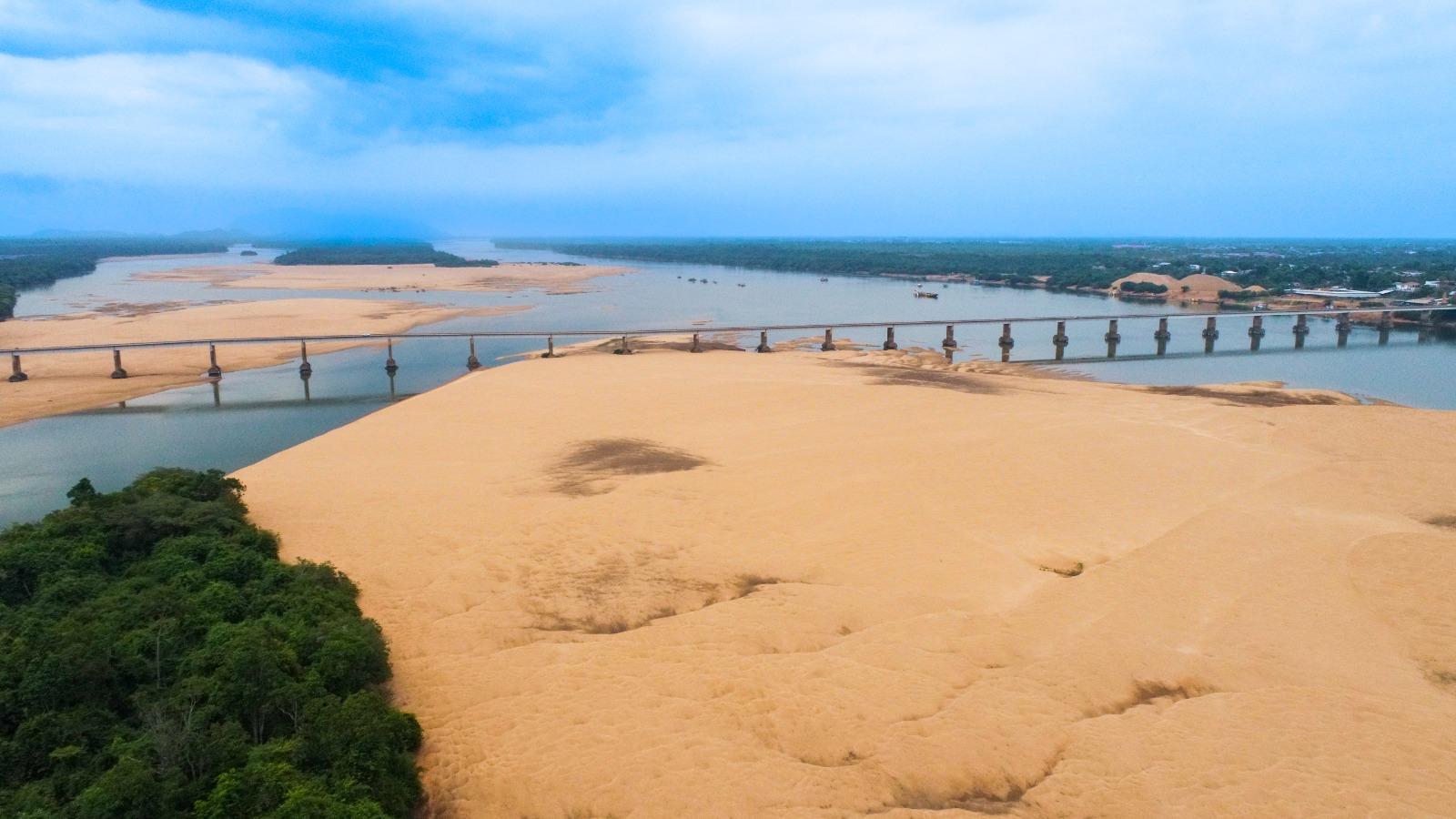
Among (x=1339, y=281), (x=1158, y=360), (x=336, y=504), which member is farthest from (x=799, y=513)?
(x=1339, y=281)

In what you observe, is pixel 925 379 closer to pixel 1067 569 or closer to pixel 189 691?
pixel 1067 569

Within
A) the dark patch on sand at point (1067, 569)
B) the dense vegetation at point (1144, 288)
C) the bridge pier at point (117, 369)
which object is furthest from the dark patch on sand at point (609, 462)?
the dense vegetation at point (1144, 288)

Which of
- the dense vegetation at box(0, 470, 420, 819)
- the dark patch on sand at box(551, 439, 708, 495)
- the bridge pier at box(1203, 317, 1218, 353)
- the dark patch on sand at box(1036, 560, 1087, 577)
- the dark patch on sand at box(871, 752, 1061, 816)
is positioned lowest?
the dark patch on sand at box(871, 752, 1061, 816)

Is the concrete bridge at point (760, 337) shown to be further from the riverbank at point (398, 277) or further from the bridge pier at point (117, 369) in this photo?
the riverbank at point (398, 277)

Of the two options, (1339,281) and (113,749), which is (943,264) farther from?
(113,749)

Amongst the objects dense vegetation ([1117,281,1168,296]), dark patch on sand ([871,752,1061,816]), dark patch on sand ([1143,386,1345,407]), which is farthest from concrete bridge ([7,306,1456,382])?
dark patch on sand ([871,752,1061,816])

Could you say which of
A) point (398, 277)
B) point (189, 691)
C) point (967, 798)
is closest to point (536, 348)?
point (189, 691)

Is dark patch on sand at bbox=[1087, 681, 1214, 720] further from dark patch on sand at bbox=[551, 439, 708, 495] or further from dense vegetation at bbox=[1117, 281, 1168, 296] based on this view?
dense vegetation at bbox=[1117, 281, 1168, 296]
